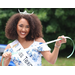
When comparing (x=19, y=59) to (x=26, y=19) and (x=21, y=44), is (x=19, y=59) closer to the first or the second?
(x=21, y=44)

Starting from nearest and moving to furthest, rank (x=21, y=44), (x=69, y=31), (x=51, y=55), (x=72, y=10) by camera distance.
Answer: (x=51, y=55), (x=21, y=44), (x=72, y=10), (x=69, y=31)

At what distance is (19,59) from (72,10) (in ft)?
15.1

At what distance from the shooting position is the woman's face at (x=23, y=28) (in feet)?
5.52

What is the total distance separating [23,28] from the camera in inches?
66.1

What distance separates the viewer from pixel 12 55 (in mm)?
1629

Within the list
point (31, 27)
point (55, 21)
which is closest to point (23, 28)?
point (31, 27)

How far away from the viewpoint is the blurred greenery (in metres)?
5.68

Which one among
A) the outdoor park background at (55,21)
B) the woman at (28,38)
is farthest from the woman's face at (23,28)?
the outdoor park background at (55,21)

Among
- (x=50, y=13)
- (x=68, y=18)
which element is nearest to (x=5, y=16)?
(x=50, y=13)

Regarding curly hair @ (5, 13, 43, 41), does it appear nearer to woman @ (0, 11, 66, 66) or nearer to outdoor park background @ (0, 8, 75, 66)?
woman @ (0, 11, 66, 66)

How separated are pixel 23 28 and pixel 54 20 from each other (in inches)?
176

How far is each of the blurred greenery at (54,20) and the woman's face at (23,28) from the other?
12.8 feet

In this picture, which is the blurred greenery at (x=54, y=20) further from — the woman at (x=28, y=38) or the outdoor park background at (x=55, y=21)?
the woman at (x=28, y=38)

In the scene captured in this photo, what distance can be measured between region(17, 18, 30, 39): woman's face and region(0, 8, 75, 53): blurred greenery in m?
3.90
